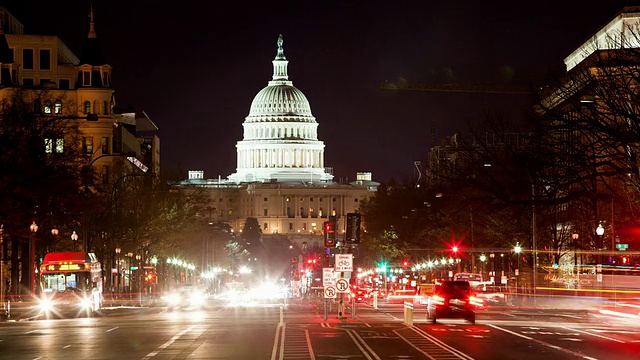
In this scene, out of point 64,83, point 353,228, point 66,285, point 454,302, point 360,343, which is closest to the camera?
point 360,343

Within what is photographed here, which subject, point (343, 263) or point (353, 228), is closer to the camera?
point (343, 263)

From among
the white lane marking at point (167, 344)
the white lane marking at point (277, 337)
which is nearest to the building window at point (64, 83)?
the white lane marking at point (277, 337)

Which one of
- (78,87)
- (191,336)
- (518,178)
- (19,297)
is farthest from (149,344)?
(78,87)

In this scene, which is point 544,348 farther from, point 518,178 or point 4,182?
point 4,182

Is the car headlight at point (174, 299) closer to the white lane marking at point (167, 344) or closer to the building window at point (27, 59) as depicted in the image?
the white lane marking at point (167, 344)

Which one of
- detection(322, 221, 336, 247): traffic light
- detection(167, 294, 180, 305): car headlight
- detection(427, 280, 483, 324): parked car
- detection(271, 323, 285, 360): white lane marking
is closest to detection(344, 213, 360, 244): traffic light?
detection(322, 221, 336, 247): traffic light

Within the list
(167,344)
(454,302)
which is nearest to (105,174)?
(454,302)

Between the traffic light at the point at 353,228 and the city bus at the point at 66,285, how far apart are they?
14475mm

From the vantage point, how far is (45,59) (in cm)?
13125

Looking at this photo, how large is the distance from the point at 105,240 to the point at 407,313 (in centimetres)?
4833

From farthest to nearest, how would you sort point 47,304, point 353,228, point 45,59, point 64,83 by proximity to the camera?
point 64,83
point 45,59
point 47,304
point 353,228

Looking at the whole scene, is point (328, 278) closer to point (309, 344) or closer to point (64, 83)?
point (309, 344)

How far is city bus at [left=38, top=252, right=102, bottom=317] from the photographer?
6425 centimetres

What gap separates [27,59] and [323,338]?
9448cm
